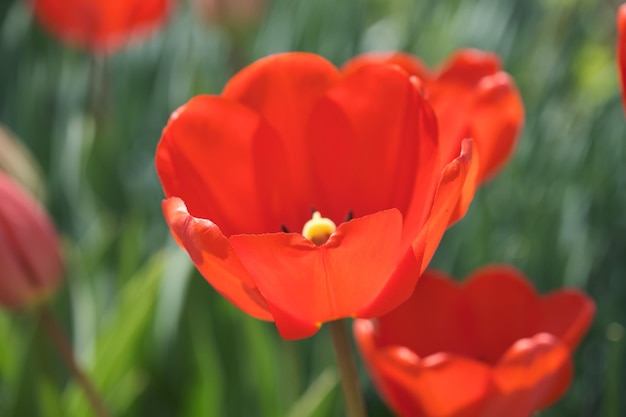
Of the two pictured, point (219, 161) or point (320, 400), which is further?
point (320, 400)

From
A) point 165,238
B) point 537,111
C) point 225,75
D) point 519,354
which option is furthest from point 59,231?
point 519,354

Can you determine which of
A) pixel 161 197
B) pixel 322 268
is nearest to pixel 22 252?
pixel 322 268

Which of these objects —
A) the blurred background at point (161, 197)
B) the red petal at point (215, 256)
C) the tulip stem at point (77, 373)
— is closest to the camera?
the red petal at point (215, 256)

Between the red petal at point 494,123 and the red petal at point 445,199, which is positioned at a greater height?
the red petal at point 445,199

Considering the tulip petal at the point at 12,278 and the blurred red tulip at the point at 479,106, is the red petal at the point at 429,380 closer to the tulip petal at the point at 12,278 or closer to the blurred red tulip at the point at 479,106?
the blurred red tulip at the point at 479,106

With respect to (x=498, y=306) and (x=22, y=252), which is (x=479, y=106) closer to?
(x=498, y=306)


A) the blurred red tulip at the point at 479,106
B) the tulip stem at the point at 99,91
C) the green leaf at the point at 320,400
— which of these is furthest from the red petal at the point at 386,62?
the tulip stem at the point at 99,91

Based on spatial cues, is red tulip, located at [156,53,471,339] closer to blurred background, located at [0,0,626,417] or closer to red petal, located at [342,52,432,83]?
red petal, located at [342,52,432,83]
